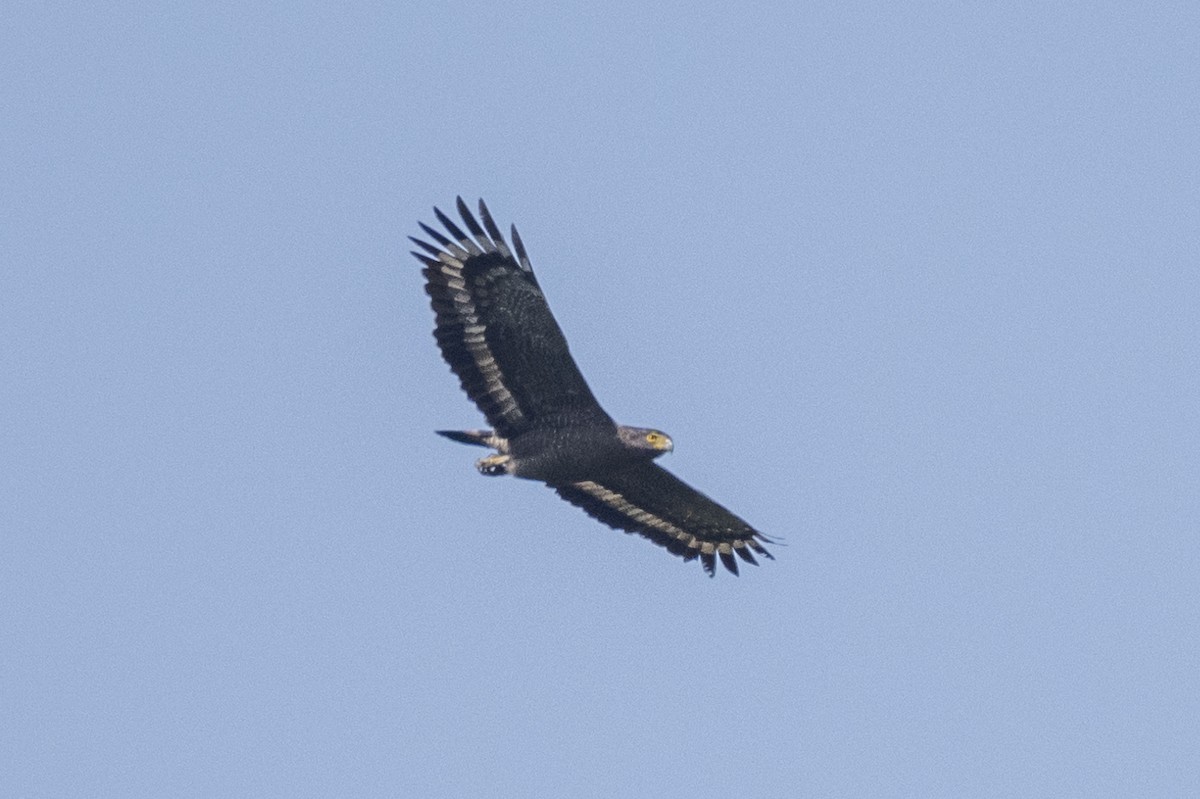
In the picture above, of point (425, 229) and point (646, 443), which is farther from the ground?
point (425, 229)

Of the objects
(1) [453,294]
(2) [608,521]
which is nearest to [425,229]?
(1) [453,294]

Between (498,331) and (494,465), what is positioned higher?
(498,331)

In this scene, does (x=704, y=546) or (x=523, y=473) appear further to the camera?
(x=704, y=546)

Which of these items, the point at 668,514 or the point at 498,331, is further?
the point at 668,514

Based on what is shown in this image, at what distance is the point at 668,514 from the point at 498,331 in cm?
416

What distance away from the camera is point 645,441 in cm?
3009

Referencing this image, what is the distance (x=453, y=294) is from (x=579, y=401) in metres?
1.98

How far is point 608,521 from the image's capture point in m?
32.4

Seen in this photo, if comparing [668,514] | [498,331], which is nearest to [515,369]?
[498,331]

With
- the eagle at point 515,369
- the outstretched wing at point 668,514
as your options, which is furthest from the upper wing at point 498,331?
the outstretched wing at point 668,514

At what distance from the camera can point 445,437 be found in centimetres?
3044

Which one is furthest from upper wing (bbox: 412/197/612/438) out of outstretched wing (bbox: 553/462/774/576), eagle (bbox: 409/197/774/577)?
outstretched wing (bbox: 553/462/774/576)

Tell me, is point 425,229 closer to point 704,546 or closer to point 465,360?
point 465,360

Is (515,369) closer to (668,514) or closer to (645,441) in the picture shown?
(645,441)
